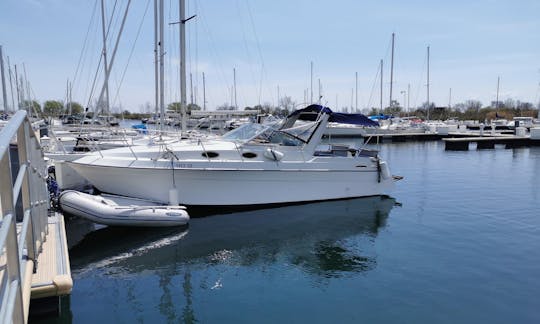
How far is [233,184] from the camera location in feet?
38.4

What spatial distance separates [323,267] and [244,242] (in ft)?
7.38

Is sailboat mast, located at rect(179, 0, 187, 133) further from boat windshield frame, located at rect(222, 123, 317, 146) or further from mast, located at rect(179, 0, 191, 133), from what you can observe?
boat windshield frame, located at rect(222, 123, 317, 146)

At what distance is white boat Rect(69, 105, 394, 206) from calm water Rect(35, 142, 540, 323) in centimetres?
66

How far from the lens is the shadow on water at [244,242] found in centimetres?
826

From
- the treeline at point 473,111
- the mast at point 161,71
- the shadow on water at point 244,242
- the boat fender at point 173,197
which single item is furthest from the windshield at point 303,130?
the treeline at point 473,111

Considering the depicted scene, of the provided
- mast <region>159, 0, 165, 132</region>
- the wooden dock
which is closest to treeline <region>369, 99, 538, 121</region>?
the wooden dock

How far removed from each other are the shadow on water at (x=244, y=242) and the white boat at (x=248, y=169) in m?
0.71

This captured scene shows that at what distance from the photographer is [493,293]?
6.81 metres

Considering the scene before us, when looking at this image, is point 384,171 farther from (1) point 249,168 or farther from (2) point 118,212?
(2) point 118,212

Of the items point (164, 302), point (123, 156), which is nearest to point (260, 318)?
point (164, 302)

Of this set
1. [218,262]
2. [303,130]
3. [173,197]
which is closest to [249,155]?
[303,130]

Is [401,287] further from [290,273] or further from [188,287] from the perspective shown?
[188,287]

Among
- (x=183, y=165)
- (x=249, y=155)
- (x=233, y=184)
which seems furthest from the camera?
(x=249, y=155)

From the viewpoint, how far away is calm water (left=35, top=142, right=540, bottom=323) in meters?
6.21
